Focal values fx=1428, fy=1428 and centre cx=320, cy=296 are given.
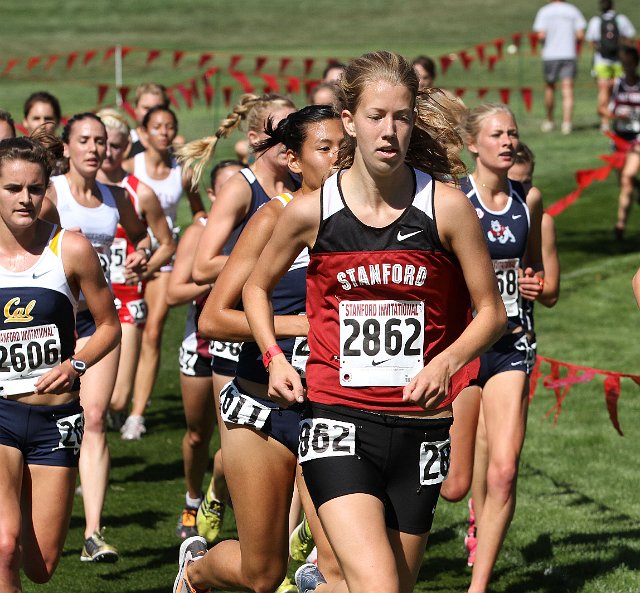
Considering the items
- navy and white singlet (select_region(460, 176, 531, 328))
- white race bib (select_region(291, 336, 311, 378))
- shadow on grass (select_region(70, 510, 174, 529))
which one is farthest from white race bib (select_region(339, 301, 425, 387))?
shadow on grass (select_region(70, 510, 174, 529))

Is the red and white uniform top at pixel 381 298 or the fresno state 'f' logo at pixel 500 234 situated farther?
the fresno state 'f' logo at pixel 500 234

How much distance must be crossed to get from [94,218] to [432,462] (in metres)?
3.92

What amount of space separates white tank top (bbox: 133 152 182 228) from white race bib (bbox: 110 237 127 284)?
119 centimetres

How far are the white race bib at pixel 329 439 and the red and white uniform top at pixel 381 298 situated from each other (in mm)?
74

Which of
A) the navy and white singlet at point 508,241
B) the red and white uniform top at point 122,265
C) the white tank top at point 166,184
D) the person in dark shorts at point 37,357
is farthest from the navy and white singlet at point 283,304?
the white tank top at point 166,184

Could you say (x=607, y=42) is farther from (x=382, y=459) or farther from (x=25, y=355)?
(x=382, y=459)

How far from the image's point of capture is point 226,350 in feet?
22.0

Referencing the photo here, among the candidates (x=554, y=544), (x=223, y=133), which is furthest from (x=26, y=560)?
(x=554, y=544)

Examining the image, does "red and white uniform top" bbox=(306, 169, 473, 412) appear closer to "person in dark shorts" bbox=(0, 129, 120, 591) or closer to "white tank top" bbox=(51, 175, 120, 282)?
"person in dark shorts" bbox=(0, 129, 120, 591)

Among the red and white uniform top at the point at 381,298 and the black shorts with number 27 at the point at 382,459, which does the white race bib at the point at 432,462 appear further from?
the red and white uniform top at the point at 381,298

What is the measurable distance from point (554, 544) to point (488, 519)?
1.13 metres

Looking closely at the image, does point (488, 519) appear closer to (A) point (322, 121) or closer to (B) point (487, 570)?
(B) point (487, 570)

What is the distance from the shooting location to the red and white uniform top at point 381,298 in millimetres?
4473

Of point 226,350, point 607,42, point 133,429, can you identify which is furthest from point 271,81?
point 226,350
